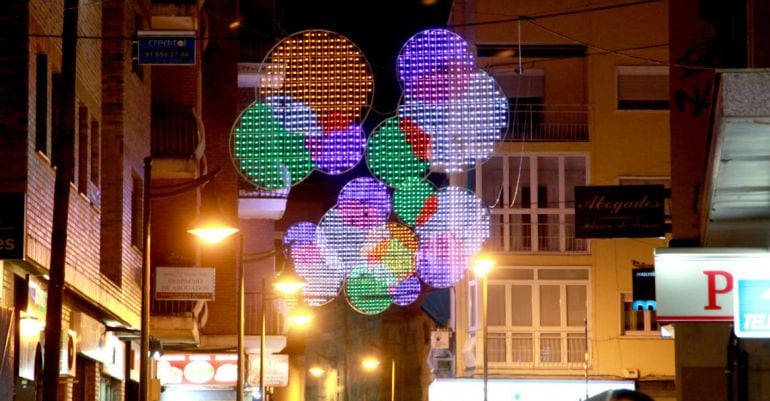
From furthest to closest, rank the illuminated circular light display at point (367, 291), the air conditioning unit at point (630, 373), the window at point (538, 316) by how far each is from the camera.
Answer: the window at point (538, 316) → the air conditioning unit at point (630, 373) → the illuminated circular light display at point (367, 291)

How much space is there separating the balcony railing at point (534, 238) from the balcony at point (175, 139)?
1389 centimetres

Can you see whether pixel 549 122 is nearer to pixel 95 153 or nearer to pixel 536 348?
pixel 536 348

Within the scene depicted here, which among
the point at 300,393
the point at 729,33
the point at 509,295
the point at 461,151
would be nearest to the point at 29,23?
the point at 461,151

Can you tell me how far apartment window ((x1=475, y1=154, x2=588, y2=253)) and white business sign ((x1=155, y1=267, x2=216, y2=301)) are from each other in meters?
15.2

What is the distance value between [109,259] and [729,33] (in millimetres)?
12556

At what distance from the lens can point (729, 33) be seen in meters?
19.2

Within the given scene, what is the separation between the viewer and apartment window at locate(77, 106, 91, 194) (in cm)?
2333

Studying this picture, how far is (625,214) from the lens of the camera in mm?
28125

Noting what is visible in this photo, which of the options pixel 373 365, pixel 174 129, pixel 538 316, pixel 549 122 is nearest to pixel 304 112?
pixel 174 129

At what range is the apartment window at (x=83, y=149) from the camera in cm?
2333

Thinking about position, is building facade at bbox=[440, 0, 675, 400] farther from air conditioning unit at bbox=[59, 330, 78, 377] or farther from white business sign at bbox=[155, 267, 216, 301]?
air conditioning unit at bbox=[59, 330, 78, 377]

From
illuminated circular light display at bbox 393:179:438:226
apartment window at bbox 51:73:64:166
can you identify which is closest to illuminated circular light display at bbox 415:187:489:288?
illuminated circular light display at bbox 393:179:438:226

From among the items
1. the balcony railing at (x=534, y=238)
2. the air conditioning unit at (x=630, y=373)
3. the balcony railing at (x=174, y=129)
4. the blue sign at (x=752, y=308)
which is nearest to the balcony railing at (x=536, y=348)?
the air conditioning unit at (x=630, y=373)

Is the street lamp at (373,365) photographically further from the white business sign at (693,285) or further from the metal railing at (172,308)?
the white business sign at (693,285)
